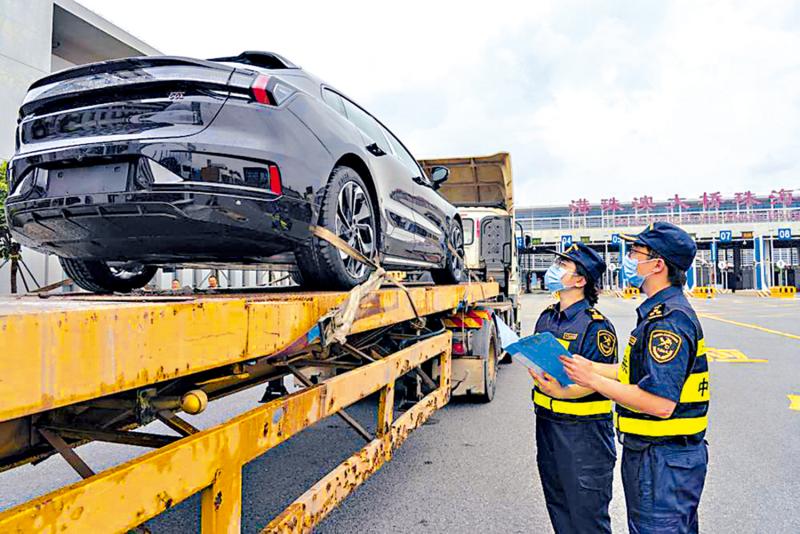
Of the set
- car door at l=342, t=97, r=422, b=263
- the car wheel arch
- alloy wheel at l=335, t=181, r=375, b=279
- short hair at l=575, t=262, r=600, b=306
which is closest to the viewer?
short hair at l=575, t=262, r=600, b=306

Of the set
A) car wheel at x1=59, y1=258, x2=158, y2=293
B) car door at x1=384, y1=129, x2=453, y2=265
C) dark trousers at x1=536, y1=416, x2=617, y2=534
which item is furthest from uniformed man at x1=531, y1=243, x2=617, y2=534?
car wheel at x1=59, y1=258, x2=158, y2=293

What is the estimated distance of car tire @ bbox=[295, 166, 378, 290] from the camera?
9.26 ft

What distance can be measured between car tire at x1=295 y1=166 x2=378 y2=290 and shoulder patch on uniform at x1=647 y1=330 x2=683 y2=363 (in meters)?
1.52

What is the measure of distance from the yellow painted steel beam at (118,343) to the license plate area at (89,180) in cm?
72

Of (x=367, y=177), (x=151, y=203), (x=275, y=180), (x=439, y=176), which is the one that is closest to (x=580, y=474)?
(x=275, y=180)

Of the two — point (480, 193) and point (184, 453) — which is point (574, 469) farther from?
point (480, 193)

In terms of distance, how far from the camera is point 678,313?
2.11 m

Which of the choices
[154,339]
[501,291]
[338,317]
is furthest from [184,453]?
[501,291]

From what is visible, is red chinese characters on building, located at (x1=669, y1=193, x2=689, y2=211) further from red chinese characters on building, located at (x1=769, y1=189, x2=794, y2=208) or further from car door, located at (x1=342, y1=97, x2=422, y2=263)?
car door, located at (x1=342, y1=97, x2=422, y2=263)

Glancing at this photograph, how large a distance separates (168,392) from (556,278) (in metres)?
1.84

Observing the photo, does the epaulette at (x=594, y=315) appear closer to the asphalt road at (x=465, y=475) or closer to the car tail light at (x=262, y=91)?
the asphalt road at (x=465, y=475)

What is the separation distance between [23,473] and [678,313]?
4136mm

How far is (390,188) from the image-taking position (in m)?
3.83

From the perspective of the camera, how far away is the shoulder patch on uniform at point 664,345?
2033 millimetres
